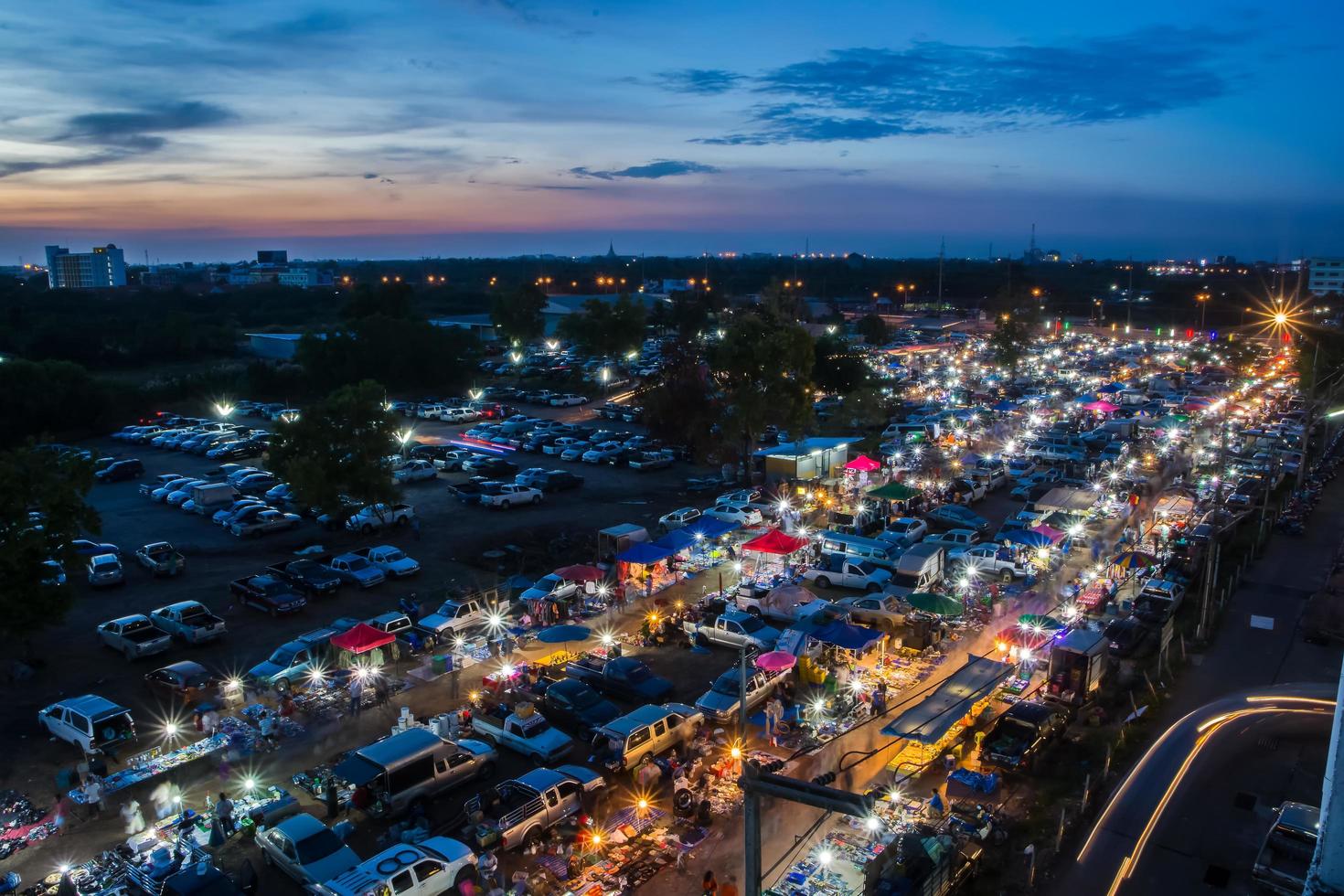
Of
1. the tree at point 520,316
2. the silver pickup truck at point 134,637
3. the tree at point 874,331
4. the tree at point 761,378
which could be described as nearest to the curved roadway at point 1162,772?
the silver pickup truck at point 134,637

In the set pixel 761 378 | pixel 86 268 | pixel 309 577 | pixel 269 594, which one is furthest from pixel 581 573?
pixel 86 268

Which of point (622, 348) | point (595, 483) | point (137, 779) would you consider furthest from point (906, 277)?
point (137, 779)

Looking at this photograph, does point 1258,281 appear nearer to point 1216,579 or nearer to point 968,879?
point 1216,579

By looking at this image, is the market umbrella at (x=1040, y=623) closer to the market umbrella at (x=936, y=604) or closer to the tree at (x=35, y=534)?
the market umbrella at (x=936, y=604)

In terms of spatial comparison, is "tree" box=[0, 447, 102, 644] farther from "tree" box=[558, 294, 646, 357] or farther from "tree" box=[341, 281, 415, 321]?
"tree" box=[341, 281, 415, 321]

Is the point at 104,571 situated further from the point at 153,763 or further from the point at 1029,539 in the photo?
the point at 1029,539

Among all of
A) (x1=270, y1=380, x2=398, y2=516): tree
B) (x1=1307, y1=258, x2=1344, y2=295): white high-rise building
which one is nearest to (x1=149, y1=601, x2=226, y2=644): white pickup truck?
(x1=270, y1=380, x2=398, y2=516): tree
